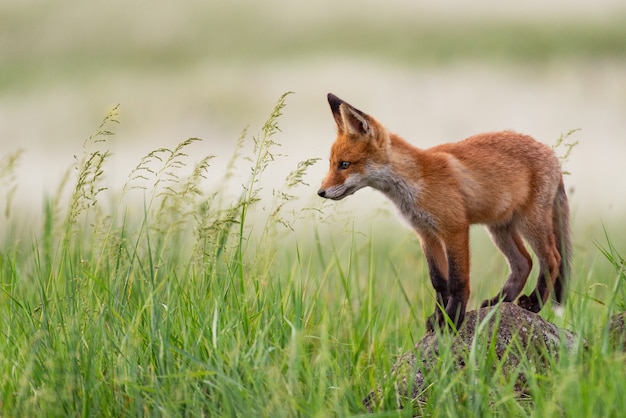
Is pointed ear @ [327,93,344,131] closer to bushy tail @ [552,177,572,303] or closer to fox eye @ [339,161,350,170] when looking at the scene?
fox eye @ [339,161,350,170]

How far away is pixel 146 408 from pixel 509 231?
3061 mm

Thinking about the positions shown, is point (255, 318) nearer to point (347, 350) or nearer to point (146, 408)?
point (347, 350)

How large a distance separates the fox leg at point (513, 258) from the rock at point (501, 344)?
71 cm

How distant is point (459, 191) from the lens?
5938 mm

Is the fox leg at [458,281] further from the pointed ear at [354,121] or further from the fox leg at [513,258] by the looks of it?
the pointed ear at [354,121]

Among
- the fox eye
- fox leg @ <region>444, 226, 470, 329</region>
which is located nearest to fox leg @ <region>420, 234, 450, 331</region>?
fox leg @ <region>444, 226, 470, 329</region>

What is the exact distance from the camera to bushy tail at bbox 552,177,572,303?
21.3ft

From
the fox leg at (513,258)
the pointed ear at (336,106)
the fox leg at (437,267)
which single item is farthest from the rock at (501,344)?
the pointed ear at (336,106)

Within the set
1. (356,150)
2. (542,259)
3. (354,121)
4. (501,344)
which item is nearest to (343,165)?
(356,150)

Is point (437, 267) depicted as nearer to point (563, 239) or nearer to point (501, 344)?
point (501, 344)

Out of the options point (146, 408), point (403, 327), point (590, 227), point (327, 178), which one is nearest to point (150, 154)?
point (327, 178)

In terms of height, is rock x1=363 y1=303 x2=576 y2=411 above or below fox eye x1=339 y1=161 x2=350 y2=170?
below

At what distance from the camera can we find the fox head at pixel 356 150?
19.0 feet

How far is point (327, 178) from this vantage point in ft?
19.0
